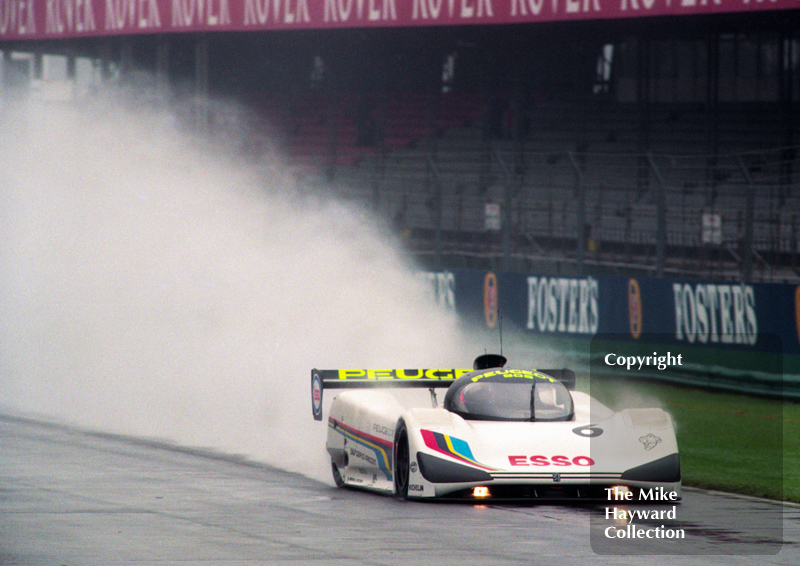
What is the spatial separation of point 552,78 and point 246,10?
28.9 feet

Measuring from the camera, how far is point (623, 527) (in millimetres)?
8328

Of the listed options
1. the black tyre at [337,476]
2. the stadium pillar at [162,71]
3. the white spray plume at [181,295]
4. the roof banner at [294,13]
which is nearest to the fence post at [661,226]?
the white spray plume at [181,295]

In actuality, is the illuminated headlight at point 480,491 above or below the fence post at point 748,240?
below

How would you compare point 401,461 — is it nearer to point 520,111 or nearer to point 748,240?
point 748,240

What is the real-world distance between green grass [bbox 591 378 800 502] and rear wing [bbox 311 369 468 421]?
7.59ft

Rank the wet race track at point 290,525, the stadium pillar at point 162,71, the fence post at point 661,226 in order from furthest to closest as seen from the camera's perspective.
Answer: the stadium pillar at point 162,71 → the fence post at point 661,226 → the wet race track at point 290,525

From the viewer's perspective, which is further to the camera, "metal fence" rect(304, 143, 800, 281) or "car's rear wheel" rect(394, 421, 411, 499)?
"metal fence" rect(304, 143, 800, 281)

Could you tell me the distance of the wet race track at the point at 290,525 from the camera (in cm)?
717

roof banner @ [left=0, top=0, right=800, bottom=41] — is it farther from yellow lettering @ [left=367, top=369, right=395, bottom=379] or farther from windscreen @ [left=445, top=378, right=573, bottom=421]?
windscreen @ [left=445, top=378, right=573, bottom=421]

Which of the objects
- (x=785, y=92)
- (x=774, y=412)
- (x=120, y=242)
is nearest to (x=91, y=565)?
(x=774, y=412)

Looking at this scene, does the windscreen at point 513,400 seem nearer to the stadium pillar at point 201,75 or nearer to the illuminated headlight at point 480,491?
the illuminated headlight at point 480,491

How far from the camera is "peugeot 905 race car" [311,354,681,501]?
9.04 metres

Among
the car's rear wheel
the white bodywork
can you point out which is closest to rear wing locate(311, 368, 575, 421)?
the white bodywork

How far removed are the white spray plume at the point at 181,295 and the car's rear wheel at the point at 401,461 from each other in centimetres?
232
